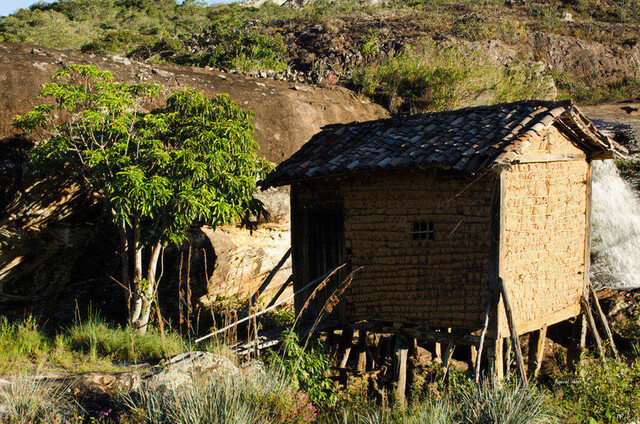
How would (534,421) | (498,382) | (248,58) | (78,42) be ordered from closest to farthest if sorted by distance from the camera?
1. (534,421)
2. (498,382)
3. (248,58)
4. (78,42)

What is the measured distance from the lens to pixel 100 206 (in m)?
10.7

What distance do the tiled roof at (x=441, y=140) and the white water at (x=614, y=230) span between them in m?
4.21

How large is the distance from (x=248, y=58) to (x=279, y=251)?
1123 cm

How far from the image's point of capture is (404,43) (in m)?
24.7

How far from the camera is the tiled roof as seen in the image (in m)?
6.99

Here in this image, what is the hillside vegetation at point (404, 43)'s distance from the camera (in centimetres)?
1792

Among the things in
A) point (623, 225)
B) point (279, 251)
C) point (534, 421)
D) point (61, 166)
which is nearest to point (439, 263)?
point (534, 421)

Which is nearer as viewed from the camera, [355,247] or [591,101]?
[355,247]

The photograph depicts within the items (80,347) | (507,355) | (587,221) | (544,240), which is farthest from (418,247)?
(80,347)

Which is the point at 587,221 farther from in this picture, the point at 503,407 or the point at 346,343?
the point at 346,343

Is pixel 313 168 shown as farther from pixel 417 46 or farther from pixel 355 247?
pixel 417 46

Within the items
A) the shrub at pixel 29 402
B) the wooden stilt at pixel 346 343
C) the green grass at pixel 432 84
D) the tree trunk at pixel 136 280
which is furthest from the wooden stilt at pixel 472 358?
the green grass at pixel 432 84

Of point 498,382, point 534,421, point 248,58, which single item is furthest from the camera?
point 248,58

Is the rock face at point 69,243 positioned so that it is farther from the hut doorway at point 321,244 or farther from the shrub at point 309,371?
the shrub at point 309,371
